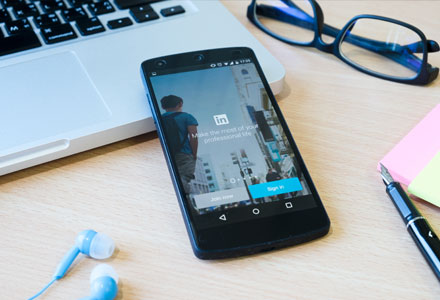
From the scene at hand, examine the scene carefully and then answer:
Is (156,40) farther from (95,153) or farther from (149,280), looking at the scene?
(149,280)

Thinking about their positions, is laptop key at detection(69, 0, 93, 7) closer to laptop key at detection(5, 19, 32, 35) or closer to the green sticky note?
laptop key at detection(5, 19, 32, 35)

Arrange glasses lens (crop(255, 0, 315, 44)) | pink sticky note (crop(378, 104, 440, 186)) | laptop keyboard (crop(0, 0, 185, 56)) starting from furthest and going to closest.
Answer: glasses lens (crop(255, 0, 315, 44)), laptop keyboard (crop(0, 0, 185, 56)), pink sticky note (crop(378, 104, 440, 186))

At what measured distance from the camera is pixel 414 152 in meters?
0.51

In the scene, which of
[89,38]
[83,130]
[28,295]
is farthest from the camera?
[89,38]

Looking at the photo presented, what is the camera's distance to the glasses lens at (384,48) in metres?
0.65

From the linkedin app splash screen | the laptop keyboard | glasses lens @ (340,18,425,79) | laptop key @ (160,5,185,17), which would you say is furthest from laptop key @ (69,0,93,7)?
glasses lens @ (340,18,425,79)

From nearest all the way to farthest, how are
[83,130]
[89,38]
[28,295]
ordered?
[28,295], [83,130], [89,38]

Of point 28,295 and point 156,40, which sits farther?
point 156,40

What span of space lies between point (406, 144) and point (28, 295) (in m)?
0.40

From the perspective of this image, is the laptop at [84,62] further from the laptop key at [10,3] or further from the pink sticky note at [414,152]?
the pink sticky note at [414,152]

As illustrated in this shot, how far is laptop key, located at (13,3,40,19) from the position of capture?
0.62 m

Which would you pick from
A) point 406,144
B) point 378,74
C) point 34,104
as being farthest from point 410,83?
point 34,104

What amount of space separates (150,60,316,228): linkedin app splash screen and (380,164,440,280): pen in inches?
3.2

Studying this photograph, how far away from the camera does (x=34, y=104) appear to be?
52 centimetres
